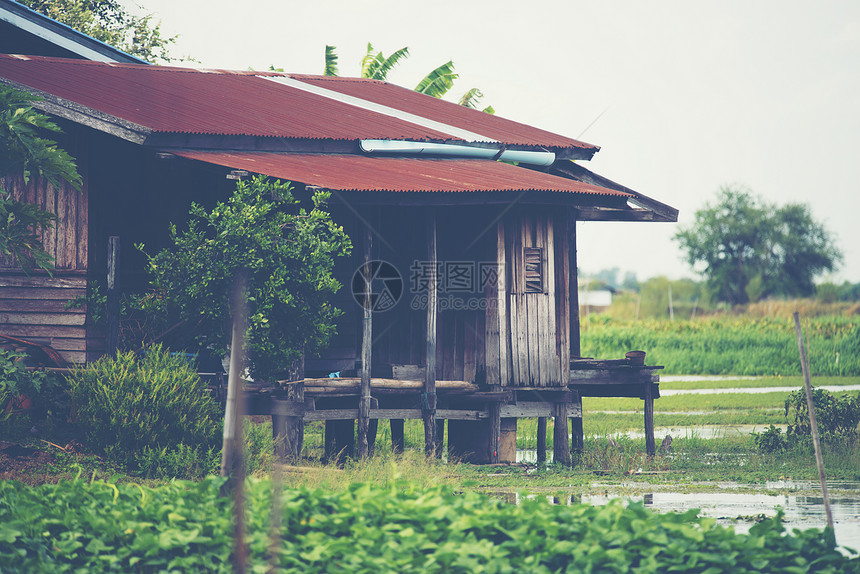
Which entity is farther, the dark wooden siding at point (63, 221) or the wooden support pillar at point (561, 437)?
the wooden support pillar at point (561, 437)

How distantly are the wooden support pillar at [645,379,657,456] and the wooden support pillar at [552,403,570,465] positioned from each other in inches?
52.9

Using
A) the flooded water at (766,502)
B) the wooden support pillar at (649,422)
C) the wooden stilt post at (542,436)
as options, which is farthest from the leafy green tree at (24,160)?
the wooden support pillar at (649,422)

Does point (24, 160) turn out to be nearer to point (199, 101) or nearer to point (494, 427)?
point (199, 101)

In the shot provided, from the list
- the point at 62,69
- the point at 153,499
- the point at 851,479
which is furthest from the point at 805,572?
the point at 62,69

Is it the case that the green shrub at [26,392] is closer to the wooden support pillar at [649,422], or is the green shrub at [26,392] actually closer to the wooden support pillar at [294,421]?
the wooden support pillar at [294,421]

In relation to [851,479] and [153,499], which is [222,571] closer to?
[153,499]

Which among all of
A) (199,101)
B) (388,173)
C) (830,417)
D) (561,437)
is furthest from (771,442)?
(199,101)

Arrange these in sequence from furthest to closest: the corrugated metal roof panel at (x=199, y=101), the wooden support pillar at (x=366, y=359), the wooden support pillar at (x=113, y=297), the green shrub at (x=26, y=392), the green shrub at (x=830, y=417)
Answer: the green shrub at (x=830, y=417)
the corrugated metal roof panel at (x=199, y=101)
the wooden support pillar at (x=366, y=359)
the wooden support pillar at (x=113, y=297)
the green shrub at (x=26, y=392)

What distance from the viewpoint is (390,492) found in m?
7.74

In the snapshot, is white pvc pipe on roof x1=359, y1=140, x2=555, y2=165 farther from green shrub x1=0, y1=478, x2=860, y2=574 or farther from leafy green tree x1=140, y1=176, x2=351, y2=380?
green shrub x1=0, y1=478, x2=860, y2=574

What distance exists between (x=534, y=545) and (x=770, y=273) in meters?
67.4

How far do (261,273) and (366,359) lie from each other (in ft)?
6.64

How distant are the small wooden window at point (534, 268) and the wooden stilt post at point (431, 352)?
1.50 metres

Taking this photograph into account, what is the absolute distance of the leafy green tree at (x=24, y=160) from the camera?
1223 cm
